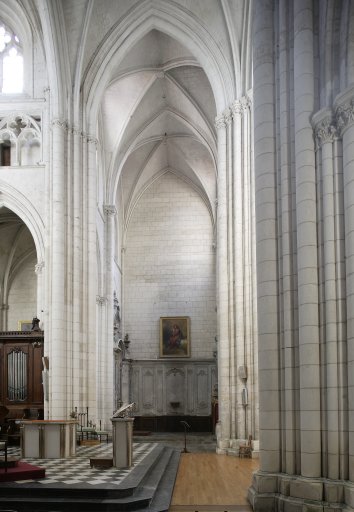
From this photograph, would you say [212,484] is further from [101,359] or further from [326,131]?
[101,359]

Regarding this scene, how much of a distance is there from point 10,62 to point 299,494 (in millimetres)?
18805

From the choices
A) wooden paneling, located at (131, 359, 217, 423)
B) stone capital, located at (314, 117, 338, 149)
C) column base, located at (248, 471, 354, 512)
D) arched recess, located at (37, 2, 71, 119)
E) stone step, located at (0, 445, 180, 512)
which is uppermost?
arched recess, located at (37, 2, 71, 119)

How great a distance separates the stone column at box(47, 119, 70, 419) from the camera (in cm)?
2061

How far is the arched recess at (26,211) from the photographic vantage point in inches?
869

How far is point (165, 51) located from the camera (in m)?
26.3

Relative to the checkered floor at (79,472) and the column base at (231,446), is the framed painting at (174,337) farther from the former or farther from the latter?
the checkered floor at (79,472)

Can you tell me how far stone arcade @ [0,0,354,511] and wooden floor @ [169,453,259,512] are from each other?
0.65 metres

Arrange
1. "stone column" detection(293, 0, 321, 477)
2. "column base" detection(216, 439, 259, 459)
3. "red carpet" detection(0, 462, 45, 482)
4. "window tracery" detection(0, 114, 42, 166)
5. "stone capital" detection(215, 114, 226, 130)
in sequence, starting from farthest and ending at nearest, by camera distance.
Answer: "window tracery" detection(0, 114, 42, 166) < "stone capital" detection(215, 114, 226, 130) < "column base" detection(216, 439, 259, 459) < "red carpet" detection(0, 462, 45, 482) < "stone column" detection(293, 0, 321, 477)

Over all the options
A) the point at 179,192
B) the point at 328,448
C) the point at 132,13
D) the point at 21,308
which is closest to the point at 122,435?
the point at 328,448

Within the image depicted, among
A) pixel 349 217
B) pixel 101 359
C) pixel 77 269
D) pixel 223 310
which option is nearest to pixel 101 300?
pixel 101 359

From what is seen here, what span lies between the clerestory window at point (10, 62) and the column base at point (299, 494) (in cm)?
1731

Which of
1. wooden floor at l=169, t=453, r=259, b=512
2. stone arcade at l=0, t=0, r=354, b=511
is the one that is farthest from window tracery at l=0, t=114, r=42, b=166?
wooden floor at l=169, t=453, r=259, b=512

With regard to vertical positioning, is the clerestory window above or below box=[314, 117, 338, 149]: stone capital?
above

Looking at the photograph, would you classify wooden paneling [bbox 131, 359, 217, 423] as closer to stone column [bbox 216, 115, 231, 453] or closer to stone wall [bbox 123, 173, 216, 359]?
stone wall [bbox 123, 173, 216, 359]
